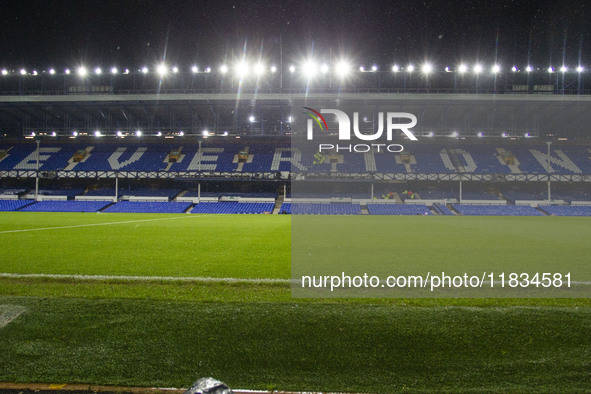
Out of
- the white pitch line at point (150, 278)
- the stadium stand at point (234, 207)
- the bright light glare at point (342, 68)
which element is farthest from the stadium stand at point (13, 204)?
the white pitch line at point (150, 278)

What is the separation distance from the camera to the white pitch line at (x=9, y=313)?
13.0 ft

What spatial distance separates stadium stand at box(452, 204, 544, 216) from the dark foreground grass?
3193 centimetres

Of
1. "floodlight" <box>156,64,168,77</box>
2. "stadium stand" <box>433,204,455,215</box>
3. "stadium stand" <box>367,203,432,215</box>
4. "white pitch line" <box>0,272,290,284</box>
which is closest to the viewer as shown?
"white pitch line" <box>0,272,290,284</box>

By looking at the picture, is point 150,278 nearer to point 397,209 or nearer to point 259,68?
point 397,209

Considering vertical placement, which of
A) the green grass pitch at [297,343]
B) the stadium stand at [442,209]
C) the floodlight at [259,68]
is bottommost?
the stadium stand at [442,209]

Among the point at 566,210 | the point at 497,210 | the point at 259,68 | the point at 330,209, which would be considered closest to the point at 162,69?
the point at 259,68

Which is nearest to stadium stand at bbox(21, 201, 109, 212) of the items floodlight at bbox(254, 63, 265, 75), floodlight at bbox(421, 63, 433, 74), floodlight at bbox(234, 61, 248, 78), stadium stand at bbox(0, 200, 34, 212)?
stadium stand at bbox(0, 200, 34, 212)

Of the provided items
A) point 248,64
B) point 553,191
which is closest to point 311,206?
point 248,64

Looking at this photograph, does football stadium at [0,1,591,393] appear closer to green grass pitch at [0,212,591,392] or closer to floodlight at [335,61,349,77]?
green grass pitch at [0,212,591,392]

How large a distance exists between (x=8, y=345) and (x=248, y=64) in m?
36.1

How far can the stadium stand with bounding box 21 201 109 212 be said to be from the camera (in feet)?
113

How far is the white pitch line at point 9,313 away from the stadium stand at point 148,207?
101 feet

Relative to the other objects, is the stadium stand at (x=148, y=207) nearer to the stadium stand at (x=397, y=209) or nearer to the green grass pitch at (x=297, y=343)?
the stadium stand at (x=397, y=209)

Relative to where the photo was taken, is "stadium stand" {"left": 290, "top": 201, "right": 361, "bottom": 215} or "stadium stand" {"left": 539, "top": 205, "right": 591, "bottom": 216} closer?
"stadium stand" {"left": 290, "top": 201, "right": 361, "bottom": 215}
